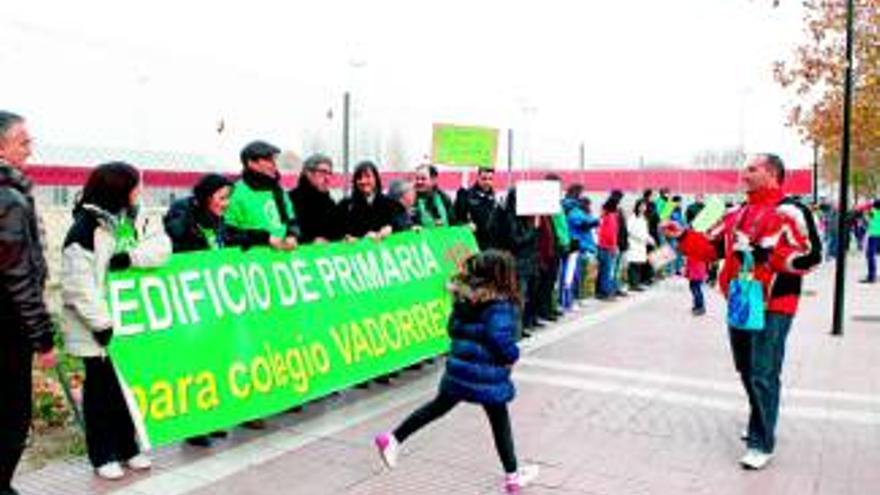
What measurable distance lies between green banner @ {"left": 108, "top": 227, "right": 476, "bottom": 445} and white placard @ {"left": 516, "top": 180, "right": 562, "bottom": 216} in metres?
2.36

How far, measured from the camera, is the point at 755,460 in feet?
18.9

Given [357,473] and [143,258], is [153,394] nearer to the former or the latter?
[143,258]

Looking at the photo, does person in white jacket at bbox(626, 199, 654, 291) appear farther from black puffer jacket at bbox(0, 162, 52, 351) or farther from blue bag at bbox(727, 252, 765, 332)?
black puffer jacket at bbox(0, 162, 52, 351)

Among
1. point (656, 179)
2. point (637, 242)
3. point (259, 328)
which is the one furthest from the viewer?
point (656, 179)

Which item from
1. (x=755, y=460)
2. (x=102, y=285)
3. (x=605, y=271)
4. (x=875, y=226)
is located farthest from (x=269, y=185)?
(x=875, y=226)

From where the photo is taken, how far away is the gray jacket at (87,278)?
509cm

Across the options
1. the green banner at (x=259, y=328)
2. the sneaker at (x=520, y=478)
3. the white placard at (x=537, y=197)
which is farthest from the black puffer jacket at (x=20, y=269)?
the white placard at (x=537, y=197)

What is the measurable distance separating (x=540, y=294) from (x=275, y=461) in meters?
6.10

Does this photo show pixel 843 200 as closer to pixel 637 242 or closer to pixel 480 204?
pixel 637 242

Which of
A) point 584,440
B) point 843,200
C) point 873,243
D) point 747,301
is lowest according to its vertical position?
point 584,440

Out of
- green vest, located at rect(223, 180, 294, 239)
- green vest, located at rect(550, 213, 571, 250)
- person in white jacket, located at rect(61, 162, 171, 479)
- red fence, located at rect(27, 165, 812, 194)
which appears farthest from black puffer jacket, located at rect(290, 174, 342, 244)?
red fence, located at rect(27, 165, 812, 194)

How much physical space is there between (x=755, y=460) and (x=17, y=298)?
4197mm

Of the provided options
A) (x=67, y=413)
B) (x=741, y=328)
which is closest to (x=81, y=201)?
(x=67, y=413)

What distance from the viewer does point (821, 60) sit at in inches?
915
